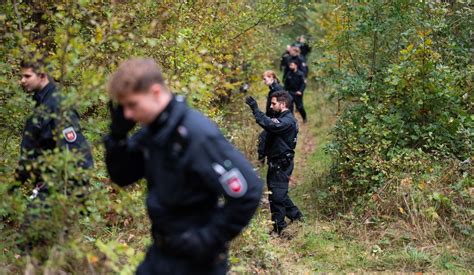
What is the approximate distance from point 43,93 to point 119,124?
1.34 meters

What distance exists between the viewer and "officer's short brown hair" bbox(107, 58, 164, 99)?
281cm

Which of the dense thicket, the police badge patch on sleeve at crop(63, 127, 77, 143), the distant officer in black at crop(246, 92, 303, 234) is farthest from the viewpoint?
the distant officer in black at crop(246, 92, 303, 234)

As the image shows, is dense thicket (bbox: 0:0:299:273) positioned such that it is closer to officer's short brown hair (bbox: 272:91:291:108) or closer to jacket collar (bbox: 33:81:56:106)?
jacket collar (bbox: 33:81:56:106)

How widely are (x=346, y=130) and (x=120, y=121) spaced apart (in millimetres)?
5819

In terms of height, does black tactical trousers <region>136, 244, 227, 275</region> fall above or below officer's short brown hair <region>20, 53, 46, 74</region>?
above

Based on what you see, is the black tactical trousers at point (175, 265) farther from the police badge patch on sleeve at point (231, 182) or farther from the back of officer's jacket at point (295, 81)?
the back of officer's jacket at point (295, 81)

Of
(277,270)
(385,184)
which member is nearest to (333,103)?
(385,184)

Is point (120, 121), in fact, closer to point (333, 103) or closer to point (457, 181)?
point (457, 181)

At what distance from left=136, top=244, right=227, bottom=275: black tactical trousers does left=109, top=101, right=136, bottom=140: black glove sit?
672mm

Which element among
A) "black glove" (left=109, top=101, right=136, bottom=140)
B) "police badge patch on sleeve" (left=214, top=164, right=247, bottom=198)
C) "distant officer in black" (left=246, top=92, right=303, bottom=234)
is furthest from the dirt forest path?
"police badge patch on sleeve" (left=214, top=164, right=247, bottom=198)

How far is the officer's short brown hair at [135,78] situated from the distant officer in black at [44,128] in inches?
49.1

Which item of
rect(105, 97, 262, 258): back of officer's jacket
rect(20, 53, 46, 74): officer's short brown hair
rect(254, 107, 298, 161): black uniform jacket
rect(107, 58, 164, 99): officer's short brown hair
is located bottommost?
rect(254, 107, 298, 161): black uniform jacket

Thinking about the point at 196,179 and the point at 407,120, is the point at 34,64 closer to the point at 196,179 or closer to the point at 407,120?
the point at 196,179

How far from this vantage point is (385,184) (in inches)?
295
